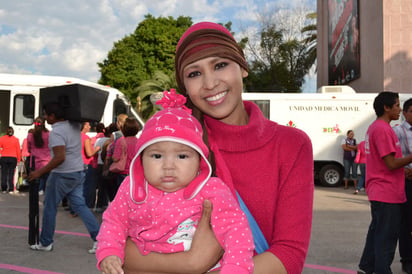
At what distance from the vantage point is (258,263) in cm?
140

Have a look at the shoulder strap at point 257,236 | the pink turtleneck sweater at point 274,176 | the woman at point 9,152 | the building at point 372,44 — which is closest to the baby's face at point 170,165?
the pink turtleneck sweater at point 274,176

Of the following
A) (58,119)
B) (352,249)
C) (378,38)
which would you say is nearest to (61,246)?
(58,119)

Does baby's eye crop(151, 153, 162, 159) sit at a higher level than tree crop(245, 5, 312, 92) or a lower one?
lower

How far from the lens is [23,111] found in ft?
41.0

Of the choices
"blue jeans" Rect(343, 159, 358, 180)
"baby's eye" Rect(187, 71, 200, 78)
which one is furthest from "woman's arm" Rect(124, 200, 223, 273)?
"blue jeans" Rect(343, 159, 358, 180)

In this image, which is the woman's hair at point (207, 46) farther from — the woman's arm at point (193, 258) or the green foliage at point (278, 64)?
the green foliage at point (278, 64)

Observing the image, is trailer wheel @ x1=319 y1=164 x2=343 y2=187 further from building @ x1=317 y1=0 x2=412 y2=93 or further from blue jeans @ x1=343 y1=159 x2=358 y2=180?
building @ x1=317 y1=0 x2=412 y2=93

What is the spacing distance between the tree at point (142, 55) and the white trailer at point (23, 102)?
1809cm

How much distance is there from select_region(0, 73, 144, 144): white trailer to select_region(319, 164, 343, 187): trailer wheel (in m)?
7.32

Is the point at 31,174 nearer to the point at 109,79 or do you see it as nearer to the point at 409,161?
the point at 409,161

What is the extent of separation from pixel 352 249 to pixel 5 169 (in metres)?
9.49

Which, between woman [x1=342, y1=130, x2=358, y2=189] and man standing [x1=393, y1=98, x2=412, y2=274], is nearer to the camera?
man standing [x1=393, y1=98, x2=412, y2=274]

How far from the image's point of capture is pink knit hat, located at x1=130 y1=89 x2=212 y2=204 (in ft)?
5.23

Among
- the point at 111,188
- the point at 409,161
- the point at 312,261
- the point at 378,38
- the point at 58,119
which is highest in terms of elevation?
the point at 378,38
